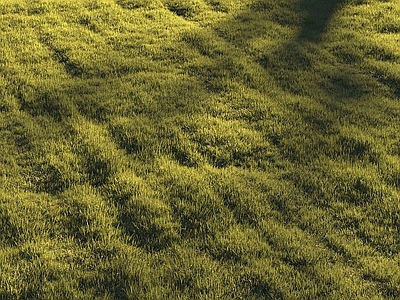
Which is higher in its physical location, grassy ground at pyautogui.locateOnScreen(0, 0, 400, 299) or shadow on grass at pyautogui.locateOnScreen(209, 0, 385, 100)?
shadow on grass at pyautogui.locateOnScreen(209, 0, 385, 100)

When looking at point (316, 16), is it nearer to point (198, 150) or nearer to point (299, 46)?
point (299, 46)

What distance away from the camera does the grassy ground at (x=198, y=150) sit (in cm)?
376

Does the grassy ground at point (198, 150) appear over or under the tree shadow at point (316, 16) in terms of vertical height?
under

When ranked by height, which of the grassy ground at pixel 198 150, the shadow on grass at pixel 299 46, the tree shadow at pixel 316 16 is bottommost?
the grassy ground at pixel 198 150

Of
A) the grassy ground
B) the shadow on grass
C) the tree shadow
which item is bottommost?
the grassy ground

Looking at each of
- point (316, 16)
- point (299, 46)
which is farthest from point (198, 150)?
point (316, 16)

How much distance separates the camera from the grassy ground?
12.3 ft

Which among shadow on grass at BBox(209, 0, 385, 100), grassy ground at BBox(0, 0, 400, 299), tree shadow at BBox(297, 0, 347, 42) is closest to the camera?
grassy ground at BBox(0, 0, 400, 299)

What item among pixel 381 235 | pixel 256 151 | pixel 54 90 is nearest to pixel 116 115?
pixel 54 90

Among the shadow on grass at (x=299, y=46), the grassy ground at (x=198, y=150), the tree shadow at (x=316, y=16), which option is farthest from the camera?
the tree shadow at (x=316, y=16)

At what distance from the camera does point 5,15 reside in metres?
6.96

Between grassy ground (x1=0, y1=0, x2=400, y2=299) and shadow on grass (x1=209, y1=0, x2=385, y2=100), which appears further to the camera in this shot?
shadow on grass (x1=209, y1=0, x2=385, y2=100)

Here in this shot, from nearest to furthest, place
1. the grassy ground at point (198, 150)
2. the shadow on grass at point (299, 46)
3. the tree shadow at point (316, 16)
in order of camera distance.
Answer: the grassy ground at point (198, 150) → the shadow on grass at point (299, 46) → the tree shadow at point (316, 16)

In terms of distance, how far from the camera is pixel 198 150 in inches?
191
